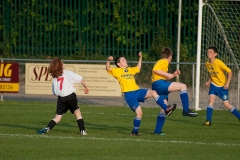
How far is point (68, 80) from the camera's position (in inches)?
567

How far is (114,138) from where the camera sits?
1392cm

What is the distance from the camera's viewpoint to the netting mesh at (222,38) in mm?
22703

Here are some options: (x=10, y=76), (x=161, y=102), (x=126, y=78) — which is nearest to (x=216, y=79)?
(x=161, y=102)

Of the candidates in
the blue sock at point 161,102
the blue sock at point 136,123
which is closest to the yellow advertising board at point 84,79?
the blue sock at point 136,123

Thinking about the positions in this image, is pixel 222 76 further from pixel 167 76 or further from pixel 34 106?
pixel 34 106

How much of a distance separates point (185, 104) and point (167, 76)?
639mm

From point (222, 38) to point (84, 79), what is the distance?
178 inches

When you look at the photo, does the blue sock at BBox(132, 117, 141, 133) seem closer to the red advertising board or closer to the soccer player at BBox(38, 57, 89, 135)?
the soccer player at BBox(38, 57, 89, 135)

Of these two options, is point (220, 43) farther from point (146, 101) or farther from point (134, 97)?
point (134, 97)

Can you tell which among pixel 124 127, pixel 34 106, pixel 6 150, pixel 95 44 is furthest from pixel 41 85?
pixel 6 150

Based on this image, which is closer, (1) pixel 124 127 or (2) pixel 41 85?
(1) pixel 124 127

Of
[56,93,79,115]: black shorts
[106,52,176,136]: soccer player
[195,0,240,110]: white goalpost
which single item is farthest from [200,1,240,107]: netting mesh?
[56,93,79,115]: black shorts

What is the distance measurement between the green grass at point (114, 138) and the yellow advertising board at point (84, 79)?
2.66 m

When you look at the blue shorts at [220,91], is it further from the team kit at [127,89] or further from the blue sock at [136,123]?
the blue sock at [136,123]
